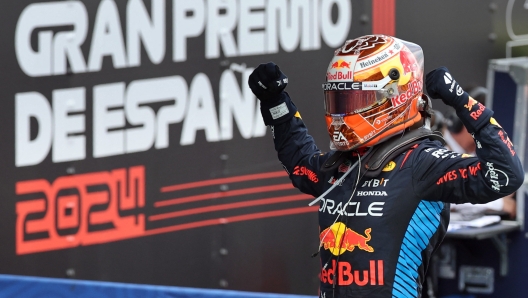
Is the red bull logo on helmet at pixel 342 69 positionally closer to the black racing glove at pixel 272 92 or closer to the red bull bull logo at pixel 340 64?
the red bull bull logo at pixel 340 64

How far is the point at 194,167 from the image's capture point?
16.1 feet

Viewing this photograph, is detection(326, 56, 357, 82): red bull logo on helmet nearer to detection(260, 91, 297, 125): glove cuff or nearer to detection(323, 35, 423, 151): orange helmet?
detection(323, 35, 423, 151): orange helmet

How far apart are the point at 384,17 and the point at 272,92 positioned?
255cm

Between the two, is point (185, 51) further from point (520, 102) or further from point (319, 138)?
point (520, 102)

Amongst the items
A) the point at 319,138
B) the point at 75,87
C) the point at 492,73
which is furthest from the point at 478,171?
the point at 492,73

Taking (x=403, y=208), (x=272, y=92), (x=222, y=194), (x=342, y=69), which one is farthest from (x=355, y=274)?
(x=222, y=194)

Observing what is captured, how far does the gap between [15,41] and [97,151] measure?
2.07 feet

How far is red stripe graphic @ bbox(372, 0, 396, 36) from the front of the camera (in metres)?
5.81

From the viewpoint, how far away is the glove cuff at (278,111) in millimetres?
3490

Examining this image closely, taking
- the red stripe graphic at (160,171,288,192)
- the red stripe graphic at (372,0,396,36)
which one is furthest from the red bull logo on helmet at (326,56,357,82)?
the red stripe graphic at (372,0,396,36)

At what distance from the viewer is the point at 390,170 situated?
3.09m

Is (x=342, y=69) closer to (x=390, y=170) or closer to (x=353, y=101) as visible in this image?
(x=353, y=101)

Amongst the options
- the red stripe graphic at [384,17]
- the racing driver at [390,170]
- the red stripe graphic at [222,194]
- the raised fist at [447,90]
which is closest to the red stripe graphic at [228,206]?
the red stripe graphic at [222,194]

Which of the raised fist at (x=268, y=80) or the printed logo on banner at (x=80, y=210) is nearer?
the raised fist at (x=268, y=80)
